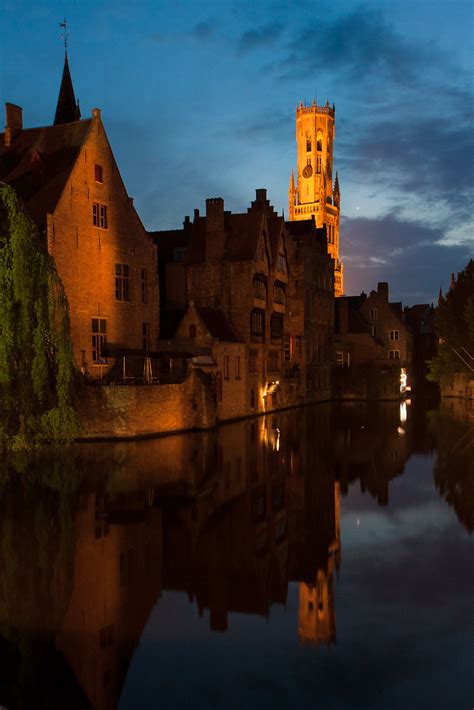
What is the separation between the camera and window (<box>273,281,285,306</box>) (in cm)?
4981

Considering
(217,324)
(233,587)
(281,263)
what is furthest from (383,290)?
(233,587)

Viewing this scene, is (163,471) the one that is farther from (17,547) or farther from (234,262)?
(234,262)

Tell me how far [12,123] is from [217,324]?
1801cm

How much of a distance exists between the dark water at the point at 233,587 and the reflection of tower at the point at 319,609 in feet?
0.13

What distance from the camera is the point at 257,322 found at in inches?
1790

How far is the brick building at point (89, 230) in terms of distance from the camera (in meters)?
33.4

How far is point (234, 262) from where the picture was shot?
43.6 m

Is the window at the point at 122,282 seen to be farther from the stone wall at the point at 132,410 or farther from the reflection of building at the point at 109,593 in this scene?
the reflection of building at the point at 109,593

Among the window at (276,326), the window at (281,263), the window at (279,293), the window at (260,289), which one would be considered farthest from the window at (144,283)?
the window at (281,263)

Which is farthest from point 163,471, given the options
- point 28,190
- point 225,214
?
point 225,214

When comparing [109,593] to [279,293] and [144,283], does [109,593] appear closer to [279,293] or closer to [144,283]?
[144,283]

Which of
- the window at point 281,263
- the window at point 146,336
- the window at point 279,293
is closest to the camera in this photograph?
the window at point 146,336

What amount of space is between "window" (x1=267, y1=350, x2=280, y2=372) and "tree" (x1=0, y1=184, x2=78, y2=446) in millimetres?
27752

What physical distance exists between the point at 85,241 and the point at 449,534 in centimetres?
2537
